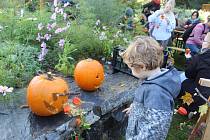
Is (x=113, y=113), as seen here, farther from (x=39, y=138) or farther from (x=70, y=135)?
(x=39, y=138)

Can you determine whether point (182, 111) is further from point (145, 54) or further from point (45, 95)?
point (145, 54)

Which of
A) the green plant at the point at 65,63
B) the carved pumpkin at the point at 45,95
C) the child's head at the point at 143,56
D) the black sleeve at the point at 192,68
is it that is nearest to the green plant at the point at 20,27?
the green plant at the point at 65,63

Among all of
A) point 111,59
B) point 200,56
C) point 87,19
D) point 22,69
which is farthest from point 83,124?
point 87,19

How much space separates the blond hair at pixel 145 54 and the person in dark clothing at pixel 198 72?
244 cm

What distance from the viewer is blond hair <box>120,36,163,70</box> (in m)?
2.10

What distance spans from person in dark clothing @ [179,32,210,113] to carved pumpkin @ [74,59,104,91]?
63.1 inches

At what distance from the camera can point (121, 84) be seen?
4051 millimetres

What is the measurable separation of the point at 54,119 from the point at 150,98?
4.01ft

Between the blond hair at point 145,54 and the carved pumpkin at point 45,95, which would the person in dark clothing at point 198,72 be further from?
the blond hair at point 145,54

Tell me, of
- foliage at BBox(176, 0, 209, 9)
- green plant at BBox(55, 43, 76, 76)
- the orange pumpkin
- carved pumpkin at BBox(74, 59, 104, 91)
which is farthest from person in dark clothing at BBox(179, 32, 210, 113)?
foliage at BBox(176, 0, 209, 9)

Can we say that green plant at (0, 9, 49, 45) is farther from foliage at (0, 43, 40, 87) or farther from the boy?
the boy

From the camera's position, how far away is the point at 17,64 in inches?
146

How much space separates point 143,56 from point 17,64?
81.2 inches

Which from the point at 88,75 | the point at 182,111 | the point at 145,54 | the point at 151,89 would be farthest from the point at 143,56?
the point at 182,111
